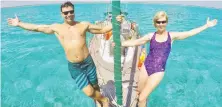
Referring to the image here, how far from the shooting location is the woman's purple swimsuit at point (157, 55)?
5129 millimetres

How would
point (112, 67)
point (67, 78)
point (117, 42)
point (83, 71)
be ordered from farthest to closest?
point (67, 78)
point (112, 67)
point (83, 71)
point (117, 42)

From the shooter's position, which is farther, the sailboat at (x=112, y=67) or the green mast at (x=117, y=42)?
the sailboat at (x=112, y=67)

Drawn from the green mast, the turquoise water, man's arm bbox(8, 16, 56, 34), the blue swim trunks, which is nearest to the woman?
the green mast

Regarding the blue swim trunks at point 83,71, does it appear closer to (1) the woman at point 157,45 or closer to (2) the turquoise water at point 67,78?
(1) the woman at point 157,45

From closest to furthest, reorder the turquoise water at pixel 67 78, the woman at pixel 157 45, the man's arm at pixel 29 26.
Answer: the man's arm at pixel 29 26 → the woman at pixel 157 45 → the turquoise water at pixel 67 78

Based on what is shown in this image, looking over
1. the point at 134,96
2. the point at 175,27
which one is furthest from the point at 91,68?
the point at 175,27

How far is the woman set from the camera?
4988 millimetres

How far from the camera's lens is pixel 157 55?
527cm

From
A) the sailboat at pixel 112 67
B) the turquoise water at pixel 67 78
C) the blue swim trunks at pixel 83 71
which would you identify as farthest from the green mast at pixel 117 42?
the turquoise water at pixel 67 78

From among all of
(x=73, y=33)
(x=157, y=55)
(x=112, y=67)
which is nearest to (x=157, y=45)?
(x=157, y=55)

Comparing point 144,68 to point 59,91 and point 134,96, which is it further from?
point 59,91

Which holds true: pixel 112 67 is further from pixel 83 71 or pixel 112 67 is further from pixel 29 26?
pixel 29 26

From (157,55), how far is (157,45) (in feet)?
0.80

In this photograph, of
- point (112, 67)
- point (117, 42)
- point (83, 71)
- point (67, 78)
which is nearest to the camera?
point (117, 42)
